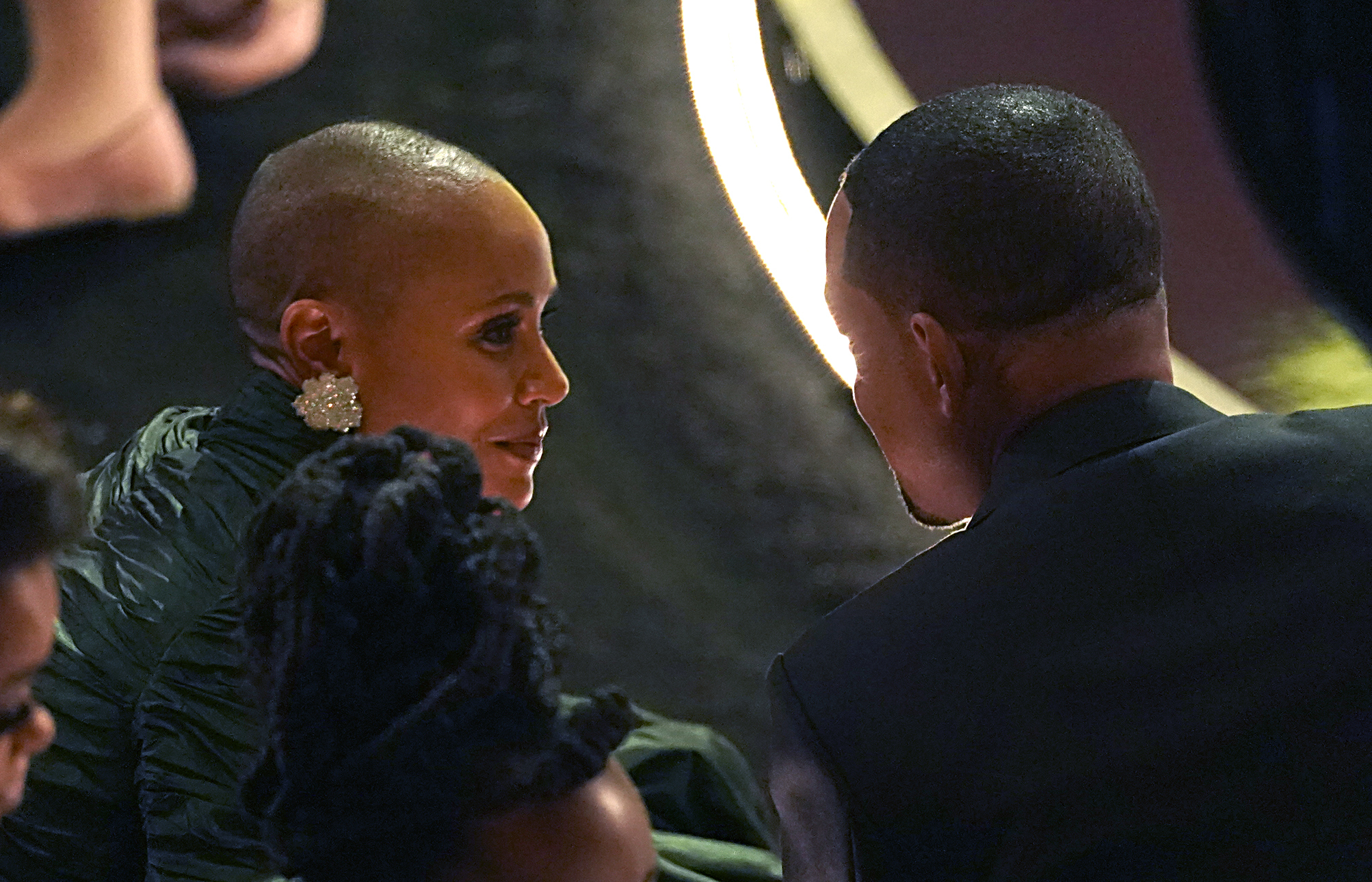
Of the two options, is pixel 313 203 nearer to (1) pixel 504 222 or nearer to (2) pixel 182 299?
(1) pixel 504 222

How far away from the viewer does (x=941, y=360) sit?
865 mm

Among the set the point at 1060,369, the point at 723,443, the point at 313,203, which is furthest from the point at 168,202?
the point at 1060,369

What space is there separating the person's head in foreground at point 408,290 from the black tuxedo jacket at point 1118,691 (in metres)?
0.49

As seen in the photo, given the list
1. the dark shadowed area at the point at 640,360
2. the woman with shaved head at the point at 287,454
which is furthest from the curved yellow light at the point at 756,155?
the woman with shaved head at the point at 287,454

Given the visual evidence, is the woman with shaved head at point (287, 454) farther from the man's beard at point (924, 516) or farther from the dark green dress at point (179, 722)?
the man's beard at point (924, 516)

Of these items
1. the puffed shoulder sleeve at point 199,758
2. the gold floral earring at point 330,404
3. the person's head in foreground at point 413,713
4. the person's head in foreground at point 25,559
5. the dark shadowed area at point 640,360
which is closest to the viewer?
the person's head in foreground at point 413,713

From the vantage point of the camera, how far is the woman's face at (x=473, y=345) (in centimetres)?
115

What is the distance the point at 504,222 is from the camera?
1178 millimetres

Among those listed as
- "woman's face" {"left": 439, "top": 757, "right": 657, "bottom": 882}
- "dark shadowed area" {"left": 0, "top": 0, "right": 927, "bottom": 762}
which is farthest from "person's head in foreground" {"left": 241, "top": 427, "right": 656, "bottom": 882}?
"dark shadowed area" {"left": 0, "top": 0, "right": 927, "bottom": 762}

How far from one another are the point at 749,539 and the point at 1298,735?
1.10 metres

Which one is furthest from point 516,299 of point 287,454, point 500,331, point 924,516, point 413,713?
point 413,713

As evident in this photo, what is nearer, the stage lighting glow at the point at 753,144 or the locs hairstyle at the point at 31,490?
the locs hairstyle at the point at 31,490

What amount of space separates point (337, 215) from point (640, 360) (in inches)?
26.2

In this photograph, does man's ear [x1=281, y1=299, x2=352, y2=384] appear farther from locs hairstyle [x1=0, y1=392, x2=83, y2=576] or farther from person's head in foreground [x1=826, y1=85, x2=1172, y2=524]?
person's head in foreground [x1=826, y1=85, x2=1172, y2=524]
